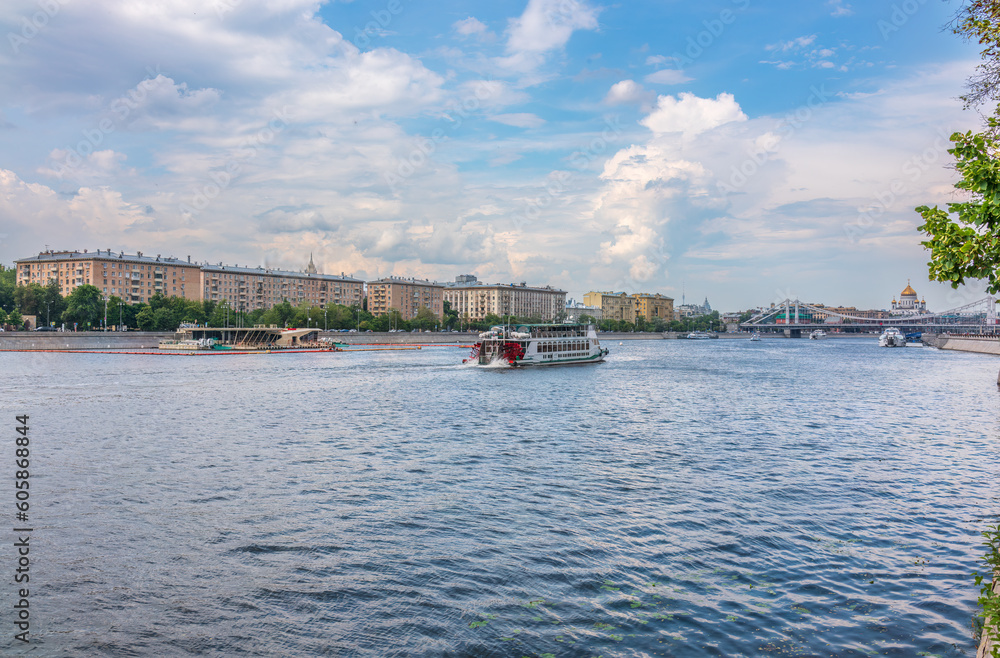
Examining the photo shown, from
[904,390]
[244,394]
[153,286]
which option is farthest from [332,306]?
[904,390]

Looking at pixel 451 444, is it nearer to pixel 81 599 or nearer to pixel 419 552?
pixel 419 552

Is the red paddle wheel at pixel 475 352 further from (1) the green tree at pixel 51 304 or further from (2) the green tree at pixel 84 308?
(1) the green tree at pixel 51 304

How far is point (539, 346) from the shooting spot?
66250 mm

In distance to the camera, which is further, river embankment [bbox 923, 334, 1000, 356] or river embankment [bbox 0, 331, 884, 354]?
river embankment [bbox 923, 334, 1000, 356]

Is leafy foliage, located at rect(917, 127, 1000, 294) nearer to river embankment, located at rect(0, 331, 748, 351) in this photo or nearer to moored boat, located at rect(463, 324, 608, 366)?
moored boat, located at rect(463, 324, 608, 366)

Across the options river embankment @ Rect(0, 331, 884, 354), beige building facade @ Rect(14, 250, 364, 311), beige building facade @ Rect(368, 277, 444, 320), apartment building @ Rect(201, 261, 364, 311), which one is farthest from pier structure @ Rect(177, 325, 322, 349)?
beige building facade @ Rect(368, 277, 444, 320)

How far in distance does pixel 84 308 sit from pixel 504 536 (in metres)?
111

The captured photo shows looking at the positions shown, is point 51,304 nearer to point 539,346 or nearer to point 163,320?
point 163,320

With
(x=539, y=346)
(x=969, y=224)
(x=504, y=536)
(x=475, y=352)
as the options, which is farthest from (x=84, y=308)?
(x=969, y=224)

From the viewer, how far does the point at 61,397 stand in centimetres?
3416

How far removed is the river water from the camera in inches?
321

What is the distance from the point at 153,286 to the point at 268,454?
132 meters

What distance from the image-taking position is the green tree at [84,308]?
100 m

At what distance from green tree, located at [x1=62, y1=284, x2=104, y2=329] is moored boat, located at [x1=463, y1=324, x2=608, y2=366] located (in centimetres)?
6883
